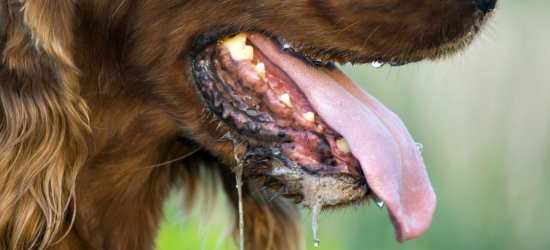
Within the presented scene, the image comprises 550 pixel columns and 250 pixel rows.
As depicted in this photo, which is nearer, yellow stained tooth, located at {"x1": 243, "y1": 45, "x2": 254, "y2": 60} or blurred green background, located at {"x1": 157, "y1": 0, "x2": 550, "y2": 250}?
yellow stained tooth, located at {"x1": 243, "y1": 45, "x2": 254, "y2": 60}

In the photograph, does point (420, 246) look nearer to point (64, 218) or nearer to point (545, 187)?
point (545, 187)

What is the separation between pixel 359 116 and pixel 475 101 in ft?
8.68

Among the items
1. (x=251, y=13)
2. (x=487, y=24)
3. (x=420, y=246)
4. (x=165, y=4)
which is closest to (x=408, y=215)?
(x=487, y=24)

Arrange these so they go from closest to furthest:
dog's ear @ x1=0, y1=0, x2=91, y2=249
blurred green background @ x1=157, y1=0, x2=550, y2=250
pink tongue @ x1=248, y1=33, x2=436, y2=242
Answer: dog's ear @ x1=0, y1=0, x2=91, y2=249
pink tongue @ x1=248, y1=33, x2=436, y2=242
blurred green background @ x1=157, y1=0, x2=550, y2=250

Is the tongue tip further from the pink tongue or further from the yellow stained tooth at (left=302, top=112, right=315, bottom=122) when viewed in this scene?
the yellow stained tooth at (left=302, top=112, right=315, bottom=122)

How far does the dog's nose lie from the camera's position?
123cm

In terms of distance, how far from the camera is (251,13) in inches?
52.5

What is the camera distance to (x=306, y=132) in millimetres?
1355

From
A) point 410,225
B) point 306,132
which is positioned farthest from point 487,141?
point 306,132

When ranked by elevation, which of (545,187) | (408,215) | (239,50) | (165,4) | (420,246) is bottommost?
(420,246)

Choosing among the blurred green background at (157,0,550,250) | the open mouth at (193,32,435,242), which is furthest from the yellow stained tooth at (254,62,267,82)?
the blurred green background at (157,0,550,250)

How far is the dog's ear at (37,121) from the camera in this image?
47.4 inches

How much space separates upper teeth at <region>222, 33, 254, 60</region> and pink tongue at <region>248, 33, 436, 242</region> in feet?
0.08

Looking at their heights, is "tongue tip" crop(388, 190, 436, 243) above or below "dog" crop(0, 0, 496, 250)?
below
